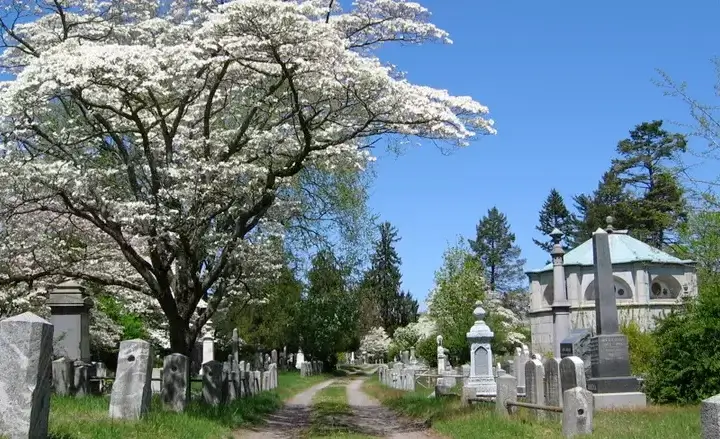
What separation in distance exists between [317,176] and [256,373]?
10044 mm

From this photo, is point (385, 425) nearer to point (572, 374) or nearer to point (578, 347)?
point (572, 374)

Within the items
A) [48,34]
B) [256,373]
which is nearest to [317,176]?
[48,34]

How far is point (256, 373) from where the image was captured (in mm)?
28984

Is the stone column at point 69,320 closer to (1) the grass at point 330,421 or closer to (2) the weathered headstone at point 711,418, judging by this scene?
(1) the grass at point 330,421

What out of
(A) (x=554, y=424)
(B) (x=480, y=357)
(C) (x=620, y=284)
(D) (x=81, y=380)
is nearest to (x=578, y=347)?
(B) (x=480, y=357)

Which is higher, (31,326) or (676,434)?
(31,326)

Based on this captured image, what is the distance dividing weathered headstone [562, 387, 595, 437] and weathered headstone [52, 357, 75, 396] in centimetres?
1115

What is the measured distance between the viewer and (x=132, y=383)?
13539 millimetres

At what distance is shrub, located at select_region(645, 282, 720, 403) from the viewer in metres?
17.9

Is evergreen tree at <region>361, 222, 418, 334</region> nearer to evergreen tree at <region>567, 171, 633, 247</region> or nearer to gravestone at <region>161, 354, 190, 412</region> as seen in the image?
evergreen tree at <region>567, 171, 633, 247</region>

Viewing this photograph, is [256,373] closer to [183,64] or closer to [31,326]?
[183,64]

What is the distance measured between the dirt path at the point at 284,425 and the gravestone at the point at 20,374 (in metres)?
7.69

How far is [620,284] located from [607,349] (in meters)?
33.6

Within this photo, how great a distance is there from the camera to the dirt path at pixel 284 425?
16.4 m
